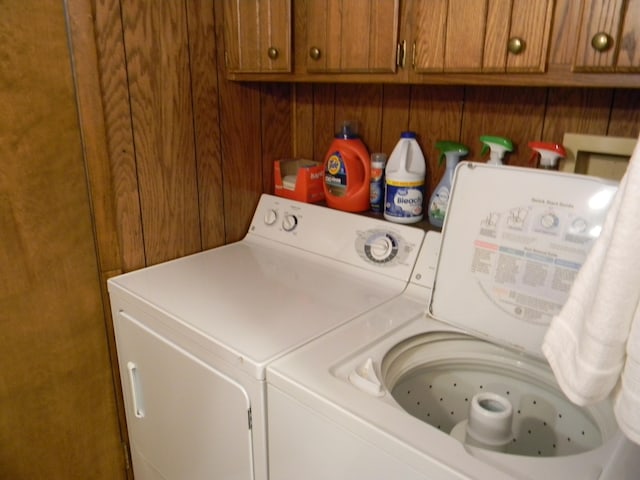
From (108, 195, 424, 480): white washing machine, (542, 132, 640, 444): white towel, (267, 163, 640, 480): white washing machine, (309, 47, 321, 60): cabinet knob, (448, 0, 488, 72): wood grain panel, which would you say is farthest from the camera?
(309, 47, 321, 60): cabinet knob

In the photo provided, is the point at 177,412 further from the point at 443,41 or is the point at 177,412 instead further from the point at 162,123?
the point at 443,41

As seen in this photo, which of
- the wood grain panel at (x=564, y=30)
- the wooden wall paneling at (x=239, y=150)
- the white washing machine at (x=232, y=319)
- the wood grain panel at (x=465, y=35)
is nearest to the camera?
the wood grain panel at (x=564, y=30)

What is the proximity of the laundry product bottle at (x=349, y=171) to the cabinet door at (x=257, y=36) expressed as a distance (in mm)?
369

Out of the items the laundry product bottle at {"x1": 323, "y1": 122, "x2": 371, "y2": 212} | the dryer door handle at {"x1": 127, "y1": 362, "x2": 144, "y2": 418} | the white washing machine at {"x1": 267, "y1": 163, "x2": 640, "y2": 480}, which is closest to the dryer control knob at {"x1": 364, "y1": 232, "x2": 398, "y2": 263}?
the white washing machine at {"x1": 267, "y1": 163, "x2": 640, "y2": 480}

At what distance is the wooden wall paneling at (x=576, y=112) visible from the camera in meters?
1.42

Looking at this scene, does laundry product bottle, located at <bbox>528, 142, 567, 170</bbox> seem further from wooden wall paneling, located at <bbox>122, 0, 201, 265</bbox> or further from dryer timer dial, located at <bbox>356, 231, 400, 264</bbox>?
wooden wall paneling, located at <bbox>122, 0, 201, 265</bbox>

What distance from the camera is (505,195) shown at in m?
1.37

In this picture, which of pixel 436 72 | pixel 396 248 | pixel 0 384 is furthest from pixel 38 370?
pixel 436 72

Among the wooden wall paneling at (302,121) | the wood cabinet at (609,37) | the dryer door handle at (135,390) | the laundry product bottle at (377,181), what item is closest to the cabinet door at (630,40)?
the wood cabinet at (609,37)

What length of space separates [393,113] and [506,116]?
1.39 ft

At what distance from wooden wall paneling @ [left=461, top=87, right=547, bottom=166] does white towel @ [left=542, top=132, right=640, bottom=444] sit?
0.92m

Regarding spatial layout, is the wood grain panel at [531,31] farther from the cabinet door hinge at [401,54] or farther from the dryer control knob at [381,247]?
the dryer control knob at [381,247]

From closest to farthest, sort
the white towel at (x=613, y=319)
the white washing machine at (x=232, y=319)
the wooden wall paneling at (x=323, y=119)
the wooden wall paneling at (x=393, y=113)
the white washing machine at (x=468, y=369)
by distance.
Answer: the white towel at (x=613, y=319)
the white washing machine at (x=468, y=369)
the white washing machine at (x=232, y=319)
the wooden wall paneling at (x=393, y=113)
the wooden wall paneling at (x=323, y=119)

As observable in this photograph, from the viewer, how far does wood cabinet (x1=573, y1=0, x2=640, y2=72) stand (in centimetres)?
102
